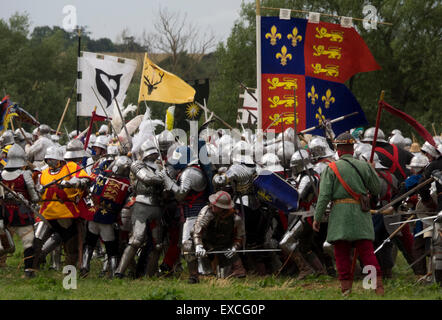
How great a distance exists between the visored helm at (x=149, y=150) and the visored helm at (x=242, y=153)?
1034mm

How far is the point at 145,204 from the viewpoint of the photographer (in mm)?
10945

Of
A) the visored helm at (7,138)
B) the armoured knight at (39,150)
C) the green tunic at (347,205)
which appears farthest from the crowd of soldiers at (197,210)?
the armoured knight at (39,150)

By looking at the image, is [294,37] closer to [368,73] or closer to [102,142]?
[102,142]

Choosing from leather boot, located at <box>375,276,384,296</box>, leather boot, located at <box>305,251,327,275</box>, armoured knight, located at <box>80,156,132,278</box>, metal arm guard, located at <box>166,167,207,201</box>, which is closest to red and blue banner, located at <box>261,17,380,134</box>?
metal arm guard, located at <box>166,167,207,201</box>

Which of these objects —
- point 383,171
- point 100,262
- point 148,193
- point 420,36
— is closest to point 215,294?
point 148,193

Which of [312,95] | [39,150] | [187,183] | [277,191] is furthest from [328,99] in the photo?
[39,150]

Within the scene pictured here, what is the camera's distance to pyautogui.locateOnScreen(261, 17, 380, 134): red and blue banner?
1251 centimetres

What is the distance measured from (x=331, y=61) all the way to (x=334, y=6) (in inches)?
936

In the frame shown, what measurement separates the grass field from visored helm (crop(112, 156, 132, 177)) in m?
1.44

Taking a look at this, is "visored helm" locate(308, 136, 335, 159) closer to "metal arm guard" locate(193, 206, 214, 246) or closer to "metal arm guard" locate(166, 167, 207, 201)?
"metal arm guard" locate(166, 167, 207, 201)

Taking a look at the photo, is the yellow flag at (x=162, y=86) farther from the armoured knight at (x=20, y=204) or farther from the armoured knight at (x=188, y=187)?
the armoured knight at (x=20, y=204)

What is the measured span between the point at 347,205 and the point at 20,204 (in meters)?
4.71

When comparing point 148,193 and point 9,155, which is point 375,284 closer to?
point 148,193

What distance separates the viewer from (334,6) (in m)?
35.8
